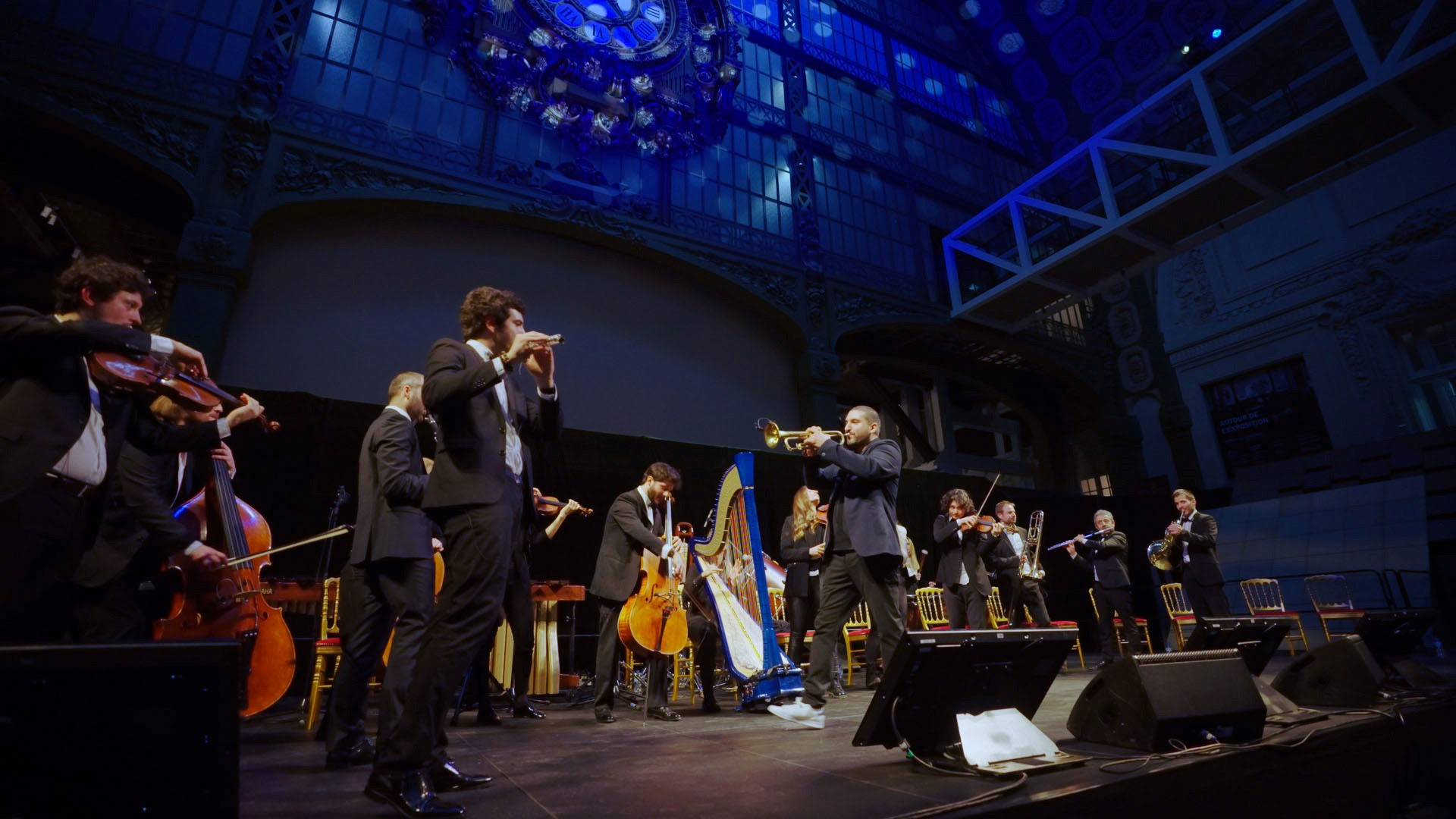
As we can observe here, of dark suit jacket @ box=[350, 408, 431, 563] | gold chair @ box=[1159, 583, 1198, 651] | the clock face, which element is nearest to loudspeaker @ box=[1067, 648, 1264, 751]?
dark suit jacket @ box=[350, 408, 431, 563]

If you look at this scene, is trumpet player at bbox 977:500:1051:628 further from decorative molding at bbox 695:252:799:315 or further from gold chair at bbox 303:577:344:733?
gold chair at bbox 303:577:344:733

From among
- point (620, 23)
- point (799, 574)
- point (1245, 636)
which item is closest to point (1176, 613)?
point (799, 574)

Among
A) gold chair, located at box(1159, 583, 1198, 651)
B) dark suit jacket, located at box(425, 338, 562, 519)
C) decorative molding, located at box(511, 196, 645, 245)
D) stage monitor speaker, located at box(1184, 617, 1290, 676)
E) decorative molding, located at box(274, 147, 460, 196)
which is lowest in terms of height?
stage monitor speaker, located at box(1184, 617, 1290, 676)

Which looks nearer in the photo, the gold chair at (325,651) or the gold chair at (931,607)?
the gold chair at (325,651)

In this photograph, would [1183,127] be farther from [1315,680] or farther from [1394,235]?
[1315,680]

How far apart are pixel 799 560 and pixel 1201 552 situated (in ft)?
12.3

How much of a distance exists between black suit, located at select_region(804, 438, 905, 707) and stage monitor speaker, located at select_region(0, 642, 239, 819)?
255 centimetres

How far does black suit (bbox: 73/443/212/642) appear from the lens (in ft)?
7.50

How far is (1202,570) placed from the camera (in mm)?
6039

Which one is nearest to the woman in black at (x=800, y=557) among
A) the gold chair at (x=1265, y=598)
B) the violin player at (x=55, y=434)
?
the violin player at (x=55, y=434)

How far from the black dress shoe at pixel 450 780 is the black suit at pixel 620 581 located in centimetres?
197

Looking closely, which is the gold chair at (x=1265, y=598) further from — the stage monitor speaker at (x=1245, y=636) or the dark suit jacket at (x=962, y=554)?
the stage monitor speaker at (x=1245, y=636)

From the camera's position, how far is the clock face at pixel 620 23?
866cm

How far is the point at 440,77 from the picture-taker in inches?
315
